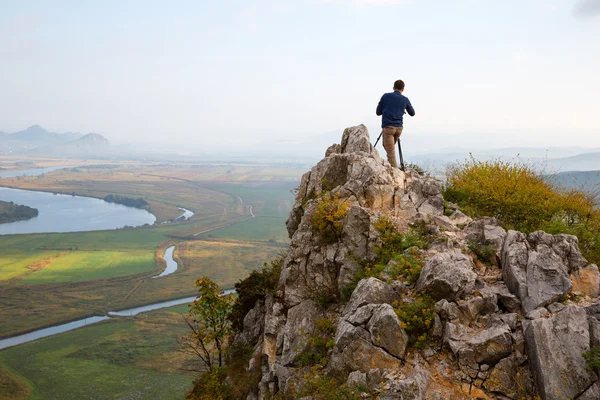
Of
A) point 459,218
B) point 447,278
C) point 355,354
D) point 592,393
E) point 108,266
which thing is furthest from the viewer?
point 108,266

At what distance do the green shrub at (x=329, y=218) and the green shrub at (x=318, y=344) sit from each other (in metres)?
3.45

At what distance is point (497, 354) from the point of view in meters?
9.34

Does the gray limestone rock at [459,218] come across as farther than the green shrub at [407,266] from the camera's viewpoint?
Yes

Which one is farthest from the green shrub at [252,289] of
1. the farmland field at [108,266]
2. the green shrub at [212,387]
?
the farmland field at [108,266]

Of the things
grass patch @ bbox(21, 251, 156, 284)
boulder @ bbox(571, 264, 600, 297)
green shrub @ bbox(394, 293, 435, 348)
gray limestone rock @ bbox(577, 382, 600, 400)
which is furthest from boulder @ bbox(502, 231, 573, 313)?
grass patch @ bbox(21, 251, 156, 284)

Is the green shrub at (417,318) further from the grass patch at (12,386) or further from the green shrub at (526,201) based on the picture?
the grass patch at (12,386)

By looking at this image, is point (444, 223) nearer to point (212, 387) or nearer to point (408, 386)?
point (408, 386)

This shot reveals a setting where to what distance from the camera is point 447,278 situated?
11.0m

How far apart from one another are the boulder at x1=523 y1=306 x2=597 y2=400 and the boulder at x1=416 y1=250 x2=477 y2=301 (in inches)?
75.5

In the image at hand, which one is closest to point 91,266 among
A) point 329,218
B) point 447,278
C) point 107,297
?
point 107,297

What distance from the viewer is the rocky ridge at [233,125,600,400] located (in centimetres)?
897

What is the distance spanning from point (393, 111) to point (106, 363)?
86.6 metres

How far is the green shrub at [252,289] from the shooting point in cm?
2097

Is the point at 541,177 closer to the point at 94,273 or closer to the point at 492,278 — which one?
the point at 492,278
